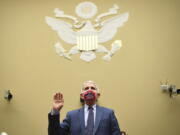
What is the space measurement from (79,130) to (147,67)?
183 cm

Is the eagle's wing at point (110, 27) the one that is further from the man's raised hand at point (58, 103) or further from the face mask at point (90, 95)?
the man's raised hand at point (58, 103)

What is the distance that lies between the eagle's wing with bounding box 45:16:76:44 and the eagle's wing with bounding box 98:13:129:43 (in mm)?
429

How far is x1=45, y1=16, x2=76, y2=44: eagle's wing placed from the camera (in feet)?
13.0

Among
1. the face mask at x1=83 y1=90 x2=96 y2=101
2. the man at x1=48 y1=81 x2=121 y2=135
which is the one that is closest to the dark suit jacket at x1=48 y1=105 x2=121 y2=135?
the man at x1=48 y1=81 x2=121 y2=135

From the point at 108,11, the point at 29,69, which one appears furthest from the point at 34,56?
the point at 108,11

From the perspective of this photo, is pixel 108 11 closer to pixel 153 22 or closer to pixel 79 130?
pixel 153 22

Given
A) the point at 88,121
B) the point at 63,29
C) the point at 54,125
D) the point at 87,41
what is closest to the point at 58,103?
the point at 54,125

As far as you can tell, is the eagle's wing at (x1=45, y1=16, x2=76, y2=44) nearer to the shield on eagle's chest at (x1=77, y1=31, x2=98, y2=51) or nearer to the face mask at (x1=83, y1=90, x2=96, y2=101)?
the shield on eagle's chest at (x1=77, y1=31, x2=98, y2=51)

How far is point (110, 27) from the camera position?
3.95 m

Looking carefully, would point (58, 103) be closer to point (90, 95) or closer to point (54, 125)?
point (54, 125)

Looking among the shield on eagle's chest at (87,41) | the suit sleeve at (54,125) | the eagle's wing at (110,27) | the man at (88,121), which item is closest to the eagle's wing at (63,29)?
the shield on eagle's chest at (87,41)

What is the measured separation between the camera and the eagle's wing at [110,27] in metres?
3.93

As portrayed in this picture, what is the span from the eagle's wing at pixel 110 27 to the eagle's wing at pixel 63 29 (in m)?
0.43

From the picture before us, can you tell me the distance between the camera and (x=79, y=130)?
7.83ft
